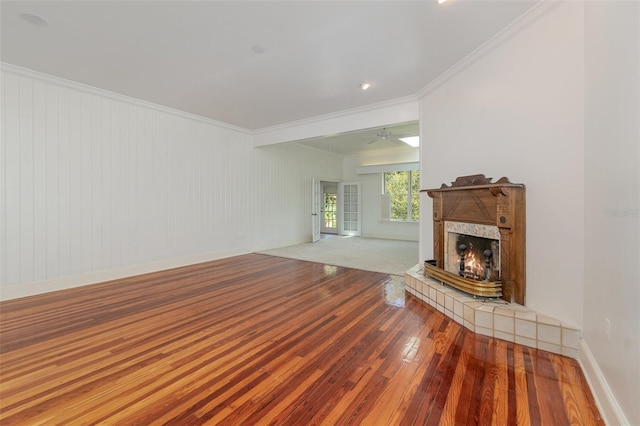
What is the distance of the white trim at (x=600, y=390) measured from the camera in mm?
1388

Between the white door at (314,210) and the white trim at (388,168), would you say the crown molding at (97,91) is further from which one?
the white trim at (388,168)

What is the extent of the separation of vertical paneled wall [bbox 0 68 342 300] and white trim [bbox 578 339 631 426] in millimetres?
5673

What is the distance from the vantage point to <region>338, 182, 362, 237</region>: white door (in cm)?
960

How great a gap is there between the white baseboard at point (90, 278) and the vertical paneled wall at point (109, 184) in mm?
61

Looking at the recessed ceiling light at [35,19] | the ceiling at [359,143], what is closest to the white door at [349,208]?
the ceiling at [359,143]

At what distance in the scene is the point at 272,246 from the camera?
7.23 meters

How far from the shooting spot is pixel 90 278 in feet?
13.3

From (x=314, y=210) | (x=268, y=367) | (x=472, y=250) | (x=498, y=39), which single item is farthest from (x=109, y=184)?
(x=498, y=39)

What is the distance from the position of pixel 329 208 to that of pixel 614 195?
9.23m

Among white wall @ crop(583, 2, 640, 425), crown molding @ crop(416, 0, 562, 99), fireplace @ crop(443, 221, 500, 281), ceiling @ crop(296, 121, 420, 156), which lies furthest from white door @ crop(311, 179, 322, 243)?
white wall @ crop(583, 2, 640, 425)

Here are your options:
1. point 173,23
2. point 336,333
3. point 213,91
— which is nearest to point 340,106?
point 213,91

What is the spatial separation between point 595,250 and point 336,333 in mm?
2085

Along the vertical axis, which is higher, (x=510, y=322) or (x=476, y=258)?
(x=476, y=258)

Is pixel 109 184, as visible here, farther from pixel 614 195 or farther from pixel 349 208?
pixel 349 208
